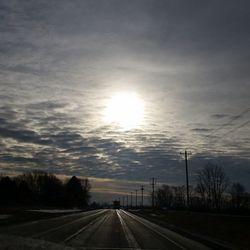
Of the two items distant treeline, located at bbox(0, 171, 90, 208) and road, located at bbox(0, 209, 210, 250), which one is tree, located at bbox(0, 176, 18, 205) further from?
road, located at bbox(0, 209, 210, 250)

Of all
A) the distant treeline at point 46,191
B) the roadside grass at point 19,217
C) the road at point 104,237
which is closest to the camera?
the road at point 104,237

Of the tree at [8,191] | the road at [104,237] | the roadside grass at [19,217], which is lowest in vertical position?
the road at [104,237]

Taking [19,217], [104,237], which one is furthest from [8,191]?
[104,237]

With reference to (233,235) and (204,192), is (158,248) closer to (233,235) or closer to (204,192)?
(233,235)

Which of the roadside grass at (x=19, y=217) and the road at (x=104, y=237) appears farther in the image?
the roadside grass at (x=19, y=217)

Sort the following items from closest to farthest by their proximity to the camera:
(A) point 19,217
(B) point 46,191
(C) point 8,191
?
(A) point 19,217
(C) point 8,191
(B) point 46,191

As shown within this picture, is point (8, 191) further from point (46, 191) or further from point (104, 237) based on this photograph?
point (104, 237)

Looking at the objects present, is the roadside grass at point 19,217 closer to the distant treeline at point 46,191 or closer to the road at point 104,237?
the road at point 104,237

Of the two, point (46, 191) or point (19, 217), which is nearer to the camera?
point (19, 217)

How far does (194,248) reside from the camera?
1936 cm

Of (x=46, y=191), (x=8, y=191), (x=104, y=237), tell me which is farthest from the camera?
(x=46, y=191)

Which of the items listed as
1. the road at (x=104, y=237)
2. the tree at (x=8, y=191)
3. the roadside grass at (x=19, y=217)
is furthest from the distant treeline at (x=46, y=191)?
the road at (x=104, y=237)

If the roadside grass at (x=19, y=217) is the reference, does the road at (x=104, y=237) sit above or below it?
below

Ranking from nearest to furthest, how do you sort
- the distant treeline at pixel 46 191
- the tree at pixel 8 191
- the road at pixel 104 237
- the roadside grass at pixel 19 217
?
1. the road at pixel 104 237
2. the roadside grass at pixel 19 217
3. the tree at pixel 8 191
4. the distant treeline at pixel 46 191
